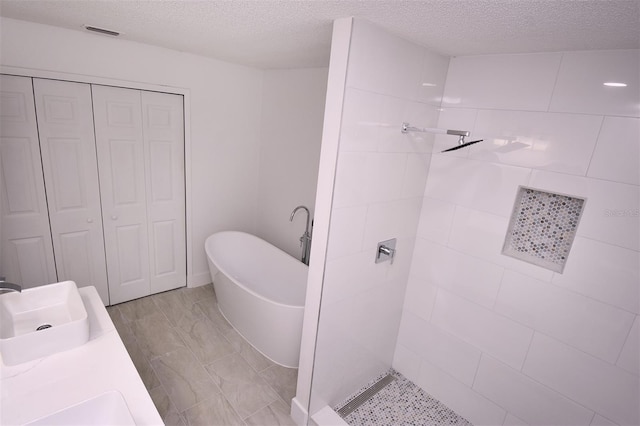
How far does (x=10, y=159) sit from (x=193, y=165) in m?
1.29

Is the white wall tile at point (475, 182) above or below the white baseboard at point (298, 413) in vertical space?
above

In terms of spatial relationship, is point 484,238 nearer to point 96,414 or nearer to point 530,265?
point 530,265

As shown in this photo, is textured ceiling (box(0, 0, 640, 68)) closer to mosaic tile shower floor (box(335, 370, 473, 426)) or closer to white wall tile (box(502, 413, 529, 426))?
white wall tile (box(502, 413, 529, 426))

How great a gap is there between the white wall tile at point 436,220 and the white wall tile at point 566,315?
0.43 m

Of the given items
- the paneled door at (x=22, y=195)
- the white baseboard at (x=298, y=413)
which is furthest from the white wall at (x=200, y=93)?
the white baseboard at (x=298, y=413)

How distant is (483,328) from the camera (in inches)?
79.3

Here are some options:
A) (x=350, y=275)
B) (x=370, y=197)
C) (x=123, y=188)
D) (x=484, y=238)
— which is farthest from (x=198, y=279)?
(x=484, y=238)

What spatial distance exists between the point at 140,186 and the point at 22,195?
0.79 meters

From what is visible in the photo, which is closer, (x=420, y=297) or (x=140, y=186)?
(x=420, y=297)

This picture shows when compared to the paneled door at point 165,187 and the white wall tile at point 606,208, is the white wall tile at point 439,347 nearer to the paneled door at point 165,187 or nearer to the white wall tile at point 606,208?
the white wall tile at point 606,208

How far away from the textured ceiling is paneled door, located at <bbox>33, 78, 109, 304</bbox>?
0.50 metres

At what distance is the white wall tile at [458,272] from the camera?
6.41ft

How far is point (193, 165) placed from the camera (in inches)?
125

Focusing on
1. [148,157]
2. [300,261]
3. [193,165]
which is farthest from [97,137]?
[300,261]
